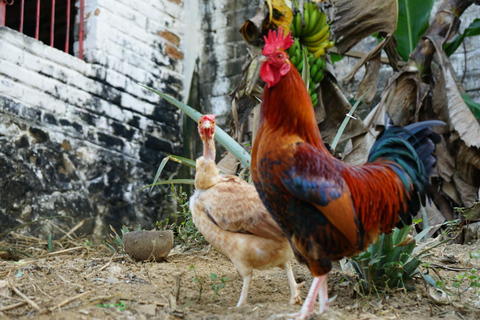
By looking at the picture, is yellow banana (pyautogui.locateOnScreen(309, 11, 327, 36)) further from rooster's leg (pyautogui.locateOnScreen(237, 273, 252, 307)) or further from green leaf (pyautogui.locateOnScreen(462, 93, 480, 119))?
rooster's leg (pyautogui.locateOnScreen(237, 273, 252, 307))

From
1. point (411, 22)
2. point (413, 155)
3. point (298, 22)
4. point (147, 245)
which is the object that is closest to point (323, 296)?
point (413, 155)

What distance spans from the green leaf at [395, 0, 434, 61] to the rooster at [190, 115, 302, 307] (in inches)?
152

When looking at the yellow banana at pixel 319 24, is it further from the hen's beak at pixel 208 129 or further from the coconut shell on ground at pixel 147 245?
the coconut shell on ground at pixel 147 245

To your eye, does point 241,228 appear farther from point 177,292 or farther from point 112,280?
point 112,280

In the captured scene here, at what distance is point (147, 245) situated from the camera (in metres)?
4.43

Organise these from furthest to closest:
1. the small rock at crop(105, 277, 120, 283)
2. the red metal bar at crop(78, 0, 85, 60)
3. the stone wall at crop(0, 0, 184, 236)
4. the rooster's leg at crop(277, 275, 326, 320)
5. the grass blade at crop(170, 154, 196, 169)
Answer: the red metal bar at crop(78, 0, 85, 60) → the stone wall at crop(0, 0, 184, 236) → the grass blade at crop(170, 154, 196, 169) → the small rock at crop(105, 277, 120, 283) → the rooster's leg at crop(277, 275, 326, 320)

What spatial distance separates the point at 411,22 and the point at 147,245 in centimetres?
443

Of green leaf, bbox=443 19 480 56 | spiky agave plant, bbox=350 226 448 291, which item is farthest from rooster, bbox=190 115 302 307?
green leaf, bbox=443 19 480 56

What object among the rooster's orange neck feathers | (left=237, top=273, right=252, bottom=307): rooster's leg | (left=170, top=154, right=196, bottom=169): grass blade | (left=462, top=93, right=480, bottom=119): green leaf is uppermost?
(left=462, top=93, right=480, bottom=119): green leaf

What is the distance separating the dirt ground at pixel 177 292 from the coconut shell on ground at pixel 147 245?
0.08 metres

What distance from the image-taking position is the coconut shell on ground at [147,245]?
4438mm

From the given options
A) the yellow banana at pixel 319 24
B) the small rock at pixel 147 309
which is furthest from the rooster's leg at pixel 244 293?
the yellow banana at pixel 319 24

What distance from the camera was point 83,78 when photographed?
19.9 feet

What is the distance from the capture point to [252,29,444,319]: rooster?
274 cm
